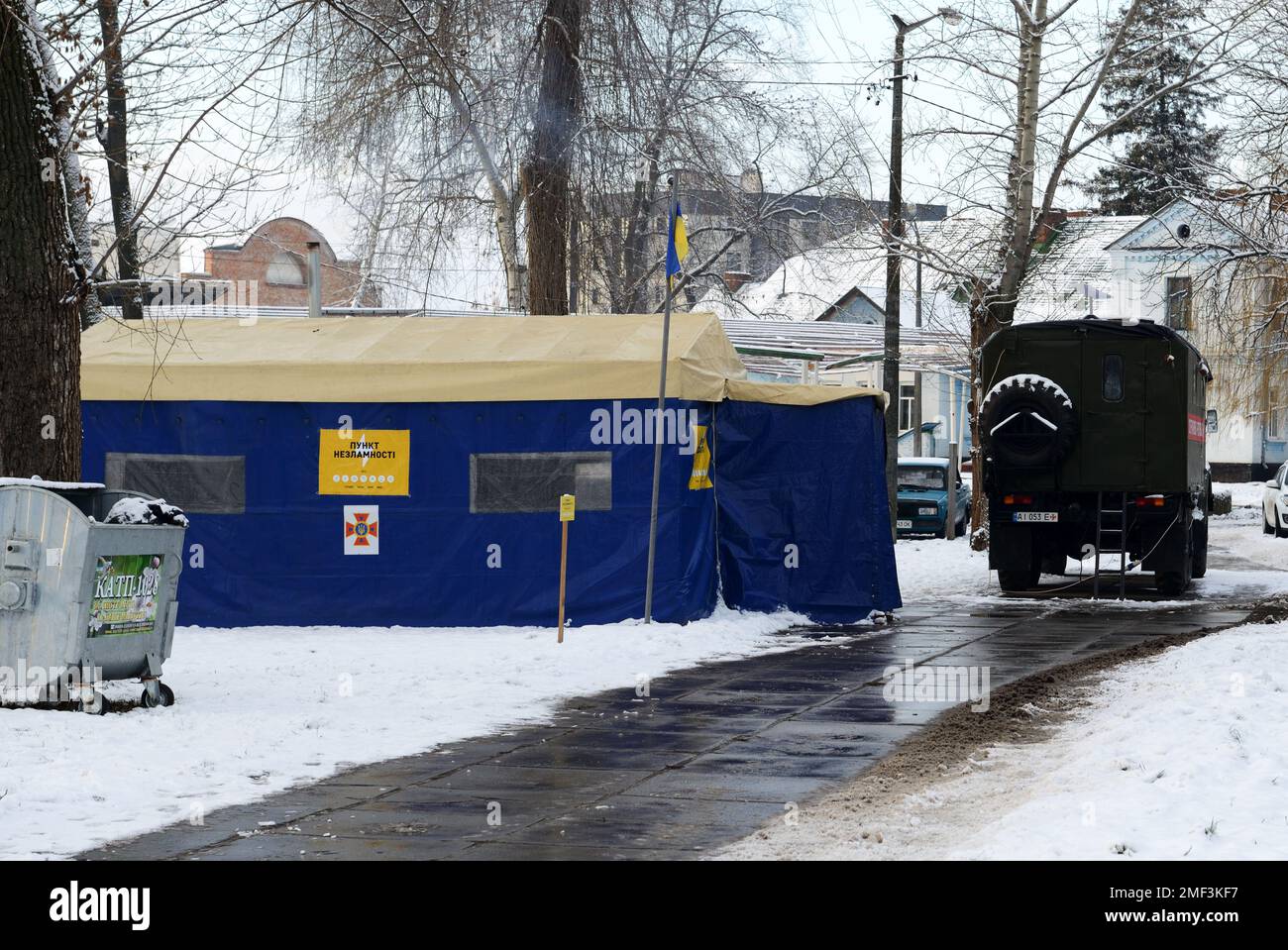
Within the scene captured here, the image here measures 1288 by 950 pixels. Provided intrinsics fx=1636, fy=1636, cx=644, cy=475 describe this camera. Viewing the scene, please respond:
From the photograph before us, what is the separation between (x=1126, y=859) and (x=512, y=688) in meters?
6.37

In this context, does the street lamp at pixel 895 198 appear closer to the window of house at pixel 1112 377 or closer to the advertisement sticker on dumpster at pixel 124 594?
the window of house at pixel 1112 377

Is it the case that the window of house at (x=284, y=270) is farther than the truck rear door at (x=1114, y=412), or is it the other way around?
the window of house at (x=284, y=270)

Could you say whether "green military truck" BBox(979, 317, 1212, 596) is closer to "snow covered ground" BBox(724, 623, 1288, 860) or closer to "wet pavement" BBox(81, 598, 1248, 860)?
"wet pavement" BBox(81, 598, 1248, 860)

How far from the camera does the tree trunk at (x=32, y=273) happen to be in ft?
35.6

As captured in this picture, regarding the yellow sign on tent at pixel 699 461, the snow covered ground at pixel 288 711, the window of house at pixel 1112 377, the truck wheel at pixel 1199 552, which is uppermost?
the window of house at pixel 1112 377

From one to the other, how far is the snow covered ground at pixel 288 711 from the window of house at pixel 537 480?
1.24 metres

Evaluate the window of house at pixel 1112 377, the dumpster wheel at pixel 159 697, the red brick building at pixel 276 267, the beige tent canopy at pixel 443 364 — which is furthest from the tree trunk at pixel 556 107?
the red brick building at pixel 276 267

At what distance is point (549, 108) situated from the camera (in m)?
18.5

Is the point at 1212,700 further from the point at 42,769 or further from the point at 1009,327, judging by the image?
the point at 1009,327

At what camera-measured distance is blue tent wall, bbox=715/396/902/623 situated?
53.4 feet

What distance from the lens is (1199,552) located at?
2195 cm

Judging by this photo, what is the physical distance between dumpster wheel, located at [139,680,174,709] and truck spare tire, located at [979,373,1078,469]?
473 inches

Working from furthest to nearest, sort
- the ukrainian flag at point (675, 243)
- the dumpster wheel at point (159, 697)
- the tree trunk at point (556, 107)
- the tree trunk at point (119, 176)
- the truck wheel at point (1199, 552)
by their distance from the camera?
the truck wheel at point (1199, 552), the tree trunk at point (556, 107), the tree trunk at point (119, 176), the ukrainian flag at point (675, 243), the dumpster wheel at point (159, 697)
